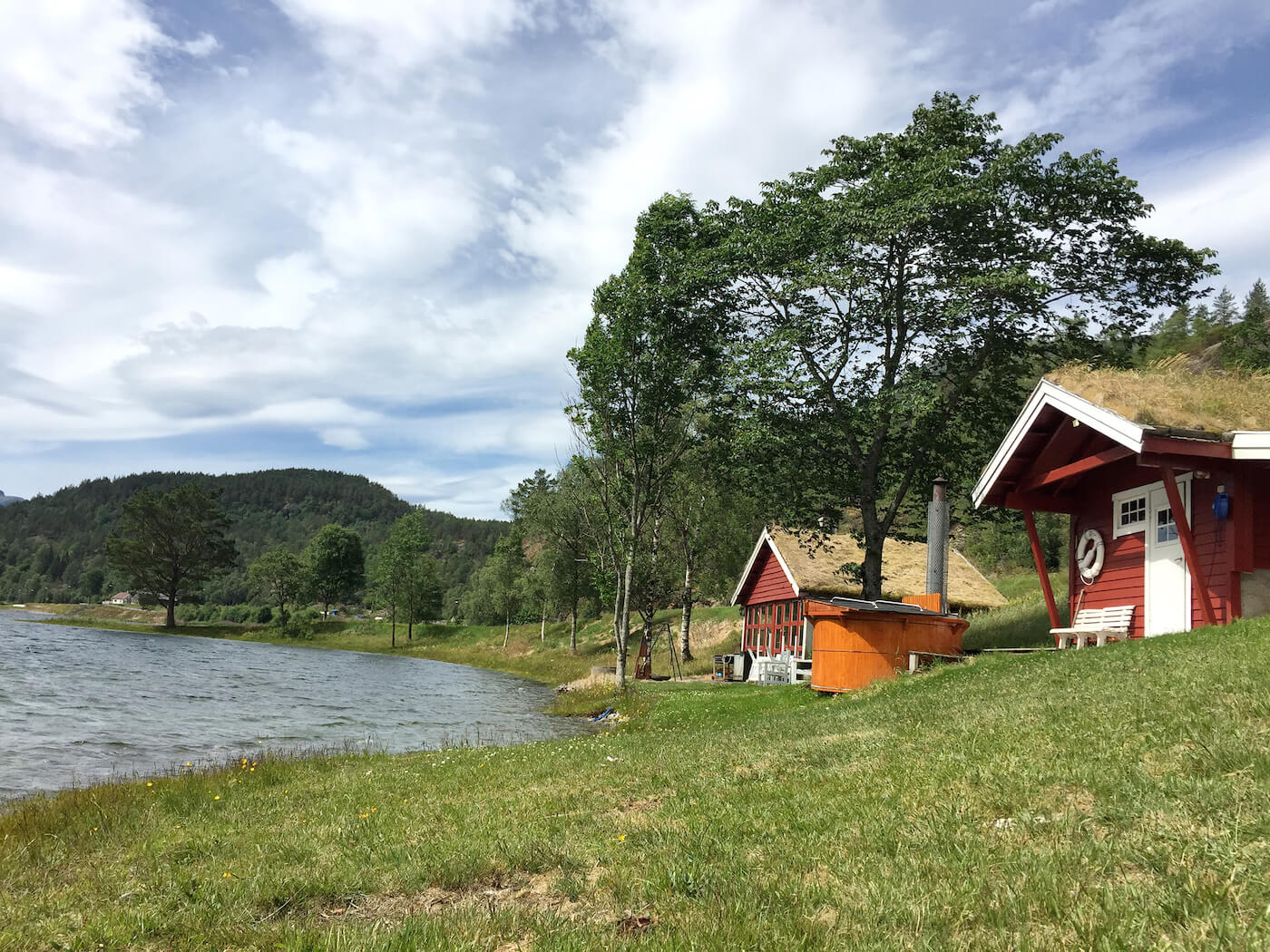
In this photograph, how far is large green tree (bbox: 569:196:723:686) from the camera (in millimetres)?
28953

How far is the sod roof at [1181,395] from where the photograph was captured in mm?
15930

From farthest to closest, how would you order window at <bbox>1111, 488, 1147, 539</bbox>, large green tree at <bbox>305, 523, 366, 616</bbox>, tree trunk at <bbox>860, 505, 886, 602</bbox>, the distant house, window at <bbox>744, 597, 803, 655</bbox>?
large green tree at <bbox>305, 523, 366, 616</bbox> < window at <bbox>744, 597, 803, 655</bbox> < the distant house < tree trunk at <bbox>860, 505, 886, 602</bbox> < window at <bbox>1111, 488, 1147, 539</bbox>

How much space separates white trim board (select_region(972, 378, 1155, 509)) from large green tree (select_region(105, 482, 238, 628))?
107 metres

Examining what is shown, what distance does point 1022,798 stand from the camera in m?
6.42

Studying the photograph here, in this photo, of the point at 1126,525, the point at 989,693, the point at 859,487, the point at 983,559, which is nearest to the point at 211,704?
the point at 859,487

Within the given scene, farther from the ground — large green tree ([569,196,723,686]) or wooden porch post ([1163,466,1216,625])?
large green tree ([569,196,723,686])

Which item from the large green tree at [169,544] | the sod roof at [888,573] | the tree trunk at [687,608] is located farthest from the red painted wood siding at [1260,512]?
the large green tree at [169,544]

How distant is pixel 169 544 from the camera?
108 meters

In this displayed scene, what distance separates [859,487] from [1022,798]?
2120 cm

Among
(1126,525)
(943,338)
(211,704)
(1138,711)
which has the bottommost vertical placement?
(211,704)

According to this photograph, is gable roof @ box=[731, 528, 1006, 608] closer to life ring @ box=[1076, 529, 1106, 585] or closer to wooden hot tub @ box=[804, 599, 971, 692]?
life ring @ box=[1076, 529, 1106, 585]

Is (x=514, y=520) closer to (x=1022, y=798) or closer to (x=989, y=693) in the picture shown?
(x=989, y=693)

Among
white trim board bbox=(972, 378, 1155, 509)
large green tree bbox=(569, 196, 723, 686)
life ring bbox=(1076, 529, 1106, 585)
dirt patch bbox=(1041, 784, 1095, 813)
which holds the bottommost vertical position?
dirt patch bbox=(1041, 784, 1095, 813)

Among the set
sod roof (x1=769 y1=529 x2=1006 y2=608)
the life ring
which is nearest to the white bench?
the life ring
